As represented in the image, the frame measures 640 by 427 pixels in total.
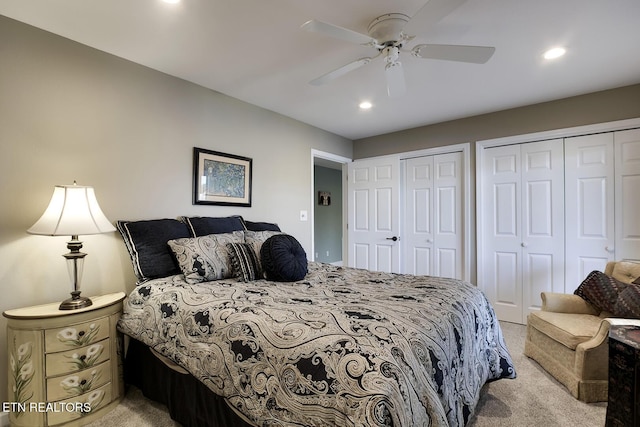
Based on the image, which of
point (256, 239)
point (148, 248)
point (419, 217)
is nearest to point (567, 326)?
point (419, 217)

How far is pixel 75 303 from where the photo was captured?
1763mm

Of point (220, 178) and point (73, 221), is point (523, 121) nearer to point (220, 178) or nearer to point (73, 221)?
point (220, 178)

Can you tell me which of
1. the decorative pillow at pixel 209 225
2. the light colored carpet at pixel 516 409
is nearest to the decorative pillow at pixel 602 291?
the light colored carpet at pixel 516 409

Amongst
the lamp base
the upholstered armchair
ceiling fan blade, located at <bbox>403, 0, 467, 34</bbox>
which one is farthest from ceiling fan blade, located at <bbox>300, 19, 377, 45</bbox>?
the upholstered armchair

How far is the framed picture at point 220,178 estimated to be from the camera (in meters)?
2.72

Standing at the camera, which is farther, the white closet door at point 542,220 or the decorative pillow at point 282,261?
the white closet door at point 542,220

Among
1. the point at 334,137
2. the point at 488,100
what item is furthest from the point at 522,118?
the point at 334,137

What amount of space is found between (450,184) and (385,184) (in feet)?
2.78

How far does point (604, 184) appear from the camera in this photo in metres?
2.96

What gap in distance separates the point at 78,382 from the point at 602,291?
11.6 ft

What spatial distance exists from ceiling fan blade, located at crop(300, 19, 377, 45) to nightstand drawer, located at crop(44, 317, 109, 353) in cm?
206

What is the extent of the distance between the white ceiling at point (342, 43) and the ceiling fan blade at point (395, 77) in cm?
26

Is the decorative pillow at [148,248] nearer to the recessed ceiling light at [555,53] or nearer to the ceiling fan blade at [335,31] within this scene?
the ceiling fan blade at [335,31]

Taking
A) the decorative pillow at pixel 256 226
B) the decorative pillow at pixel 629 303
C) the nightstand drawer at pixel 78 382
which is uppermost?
the decorative pillow at pixel 256 226
